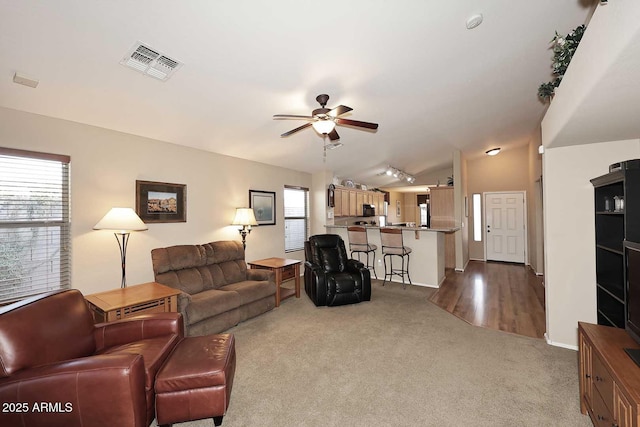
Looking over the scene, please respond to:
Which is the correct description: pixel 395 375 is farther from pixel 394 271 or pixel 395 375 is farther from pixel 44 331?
pixel 394 271

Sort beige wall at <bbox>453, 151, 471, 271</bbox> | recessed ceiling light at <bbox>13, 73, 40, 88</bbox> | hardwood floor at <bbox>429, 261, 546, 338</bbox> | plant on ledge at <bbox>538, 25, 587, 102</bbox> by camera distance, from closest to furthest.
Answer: plant on ledge at <bbox>538, 25, 587, 102</bbox>
recessed ceiling light at <bbox>13, 73, 40, 88</bbox>
hardwood floor at <bbox>429, 261, 546, 338</bbox>
beige wall at <bbox>453, 151, 471, 271</bbox>

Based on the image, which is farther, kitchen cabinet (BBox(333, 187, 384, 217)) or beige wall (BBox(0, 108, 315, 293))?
kitchen cabinet (BBox(333, 187, 384, 217))

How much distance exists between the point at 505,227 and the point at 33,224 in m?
9.09

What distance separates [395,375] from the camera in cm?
236

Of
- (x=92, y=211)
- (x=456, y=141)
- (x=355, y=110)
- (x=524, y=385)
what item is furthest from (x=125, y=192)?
(x=456, y=141)

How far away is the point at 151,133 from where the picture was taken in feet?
11.1

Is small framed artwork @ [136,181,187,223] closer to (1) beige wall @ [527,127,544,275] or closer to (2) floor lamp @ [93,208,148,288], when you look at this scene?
(2) floor lamp @ [93,208,148,288]

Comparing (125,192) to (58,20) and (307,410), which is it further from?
(307,410)

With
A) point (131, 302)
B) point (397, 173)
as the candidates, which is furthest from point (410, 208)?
point (131, 302)

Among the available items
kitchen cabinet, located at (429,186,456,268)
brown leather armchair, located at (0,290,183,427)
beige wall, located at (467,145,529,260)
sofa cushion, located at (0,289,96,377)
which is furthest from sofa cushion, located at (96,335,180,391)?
beige wall, located at (467,145,529,260)

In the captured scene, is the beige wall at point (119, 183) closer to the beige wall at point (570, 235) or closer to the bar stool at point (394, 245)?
the bar stool at point (394, 245)

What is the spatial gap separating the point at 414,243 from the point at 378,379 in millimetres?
3412

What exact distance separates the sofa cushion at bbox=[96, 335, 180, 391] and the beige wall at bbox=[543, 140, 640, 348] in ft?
11.9

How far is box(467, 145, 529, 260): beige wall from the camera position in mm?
7164
